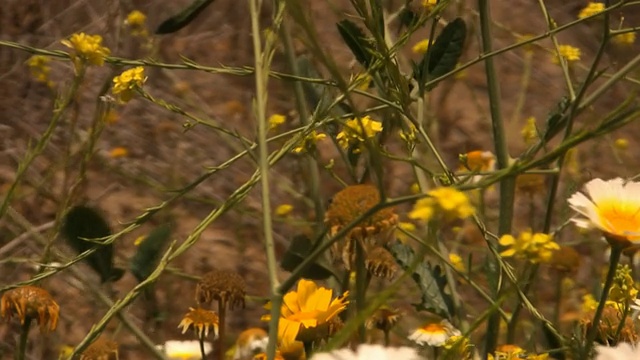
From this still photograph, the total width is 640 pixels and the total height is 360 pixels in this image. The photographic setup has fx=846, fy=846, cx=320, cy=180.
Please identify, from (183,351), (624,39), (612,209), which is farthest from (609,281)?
(624,39)

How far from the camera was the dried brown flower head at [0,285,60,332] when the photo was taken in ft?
1.71

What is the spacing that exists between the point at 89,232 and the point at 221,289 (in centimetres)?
10

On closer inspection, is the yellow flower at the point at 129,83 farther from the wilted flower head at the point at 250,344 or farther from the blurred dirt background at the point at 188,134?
the blurred dirt background at the point at 188,134

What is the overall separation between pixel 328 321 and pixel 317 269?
238mm

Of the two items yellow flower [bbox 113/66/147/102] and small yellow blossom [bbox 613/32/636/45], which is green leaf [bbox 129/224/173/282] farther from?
small yellow blossom [bbox 613/32/636/45]

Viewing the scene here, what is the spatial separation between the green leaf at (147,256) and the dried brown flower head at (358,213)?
14 centimetres

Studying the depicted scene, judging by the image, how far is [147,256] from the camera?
58 cm

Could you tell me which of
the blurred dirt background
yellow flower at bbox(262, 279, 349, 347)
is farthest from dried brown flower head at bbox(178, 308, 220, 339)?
the blurred dirt background

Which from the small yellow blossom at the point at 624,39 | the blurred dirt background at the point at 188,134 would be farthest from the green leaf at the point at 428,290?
the blurred dirt background at the point at 188,134

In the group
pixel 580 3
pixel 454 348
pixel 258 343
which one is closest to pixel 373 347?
pixel 454 348

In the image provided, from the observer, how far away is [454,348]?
1.11ft

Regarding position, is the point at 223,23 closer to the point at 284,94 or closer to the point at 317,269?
the point at 284,94

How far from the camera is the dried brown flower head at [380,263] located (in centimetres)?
59

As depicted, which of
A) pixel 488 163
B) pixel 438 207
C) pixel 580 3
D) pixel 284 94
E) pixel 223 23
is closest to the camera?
pixel 438 207
